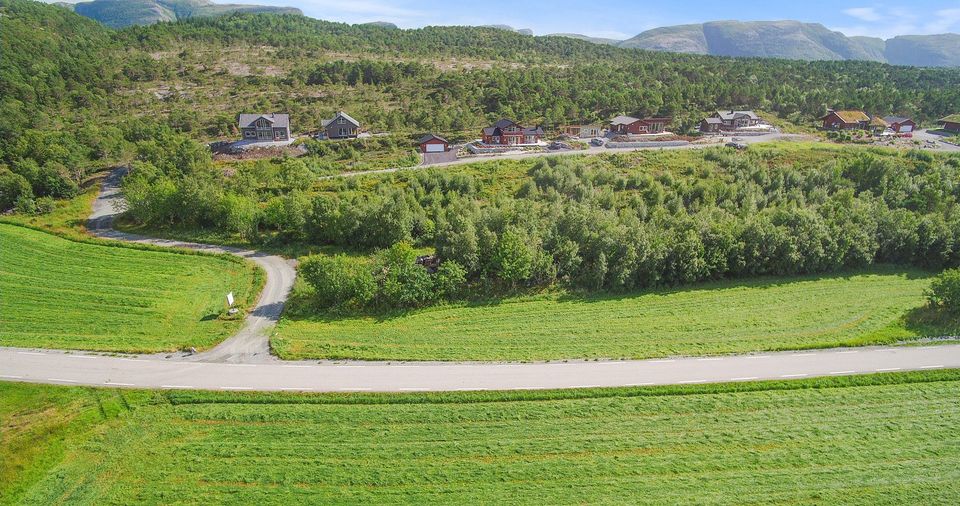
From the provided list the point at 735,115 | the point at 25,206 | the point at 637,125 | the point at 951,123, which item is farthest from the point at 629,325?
the point at 951,123

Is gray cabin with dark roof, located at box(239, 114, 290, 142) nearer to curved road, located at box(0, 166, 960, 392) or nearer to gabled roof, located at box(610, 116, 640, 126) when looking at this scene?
gabled roof, located at box(610, 116, 640, 126)

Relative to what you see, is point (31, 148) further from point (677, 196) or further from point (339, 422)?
point (677, 196)

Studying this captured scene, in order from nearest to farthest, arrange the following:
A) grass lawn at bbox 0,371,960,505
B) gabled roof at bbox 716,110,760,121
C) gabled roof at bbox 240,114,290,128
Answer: grass lawn at bbox 0,371,960,505, gabled roof at bbox 240,114,290,128, gabled roof at bbox 716,110,760,121

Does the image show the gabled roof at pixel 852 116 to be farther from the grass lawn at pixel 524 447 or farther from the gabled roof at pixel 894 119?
the grass lawn at pixel 524 447

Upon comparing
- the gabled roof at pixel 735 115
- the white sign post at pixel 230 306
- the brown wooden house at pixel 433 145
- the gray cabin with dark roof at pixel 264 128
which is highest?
the gabled roof at pixel 735 115

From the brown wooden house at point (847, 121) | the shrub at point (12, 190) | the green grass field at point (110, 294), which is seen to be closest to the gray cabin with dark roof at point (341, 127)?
the shrub at point (12, 190)

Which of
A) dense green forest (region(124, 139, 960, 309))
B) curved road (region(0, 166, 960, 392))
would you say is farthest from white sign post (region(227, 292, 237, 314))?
dense green forest (region(124, 139, 960, 309))

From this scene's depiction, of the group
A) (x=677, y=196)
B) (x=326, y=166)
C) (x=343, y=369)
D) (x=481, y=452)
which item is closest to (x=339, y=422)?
(x=343, y=369)
